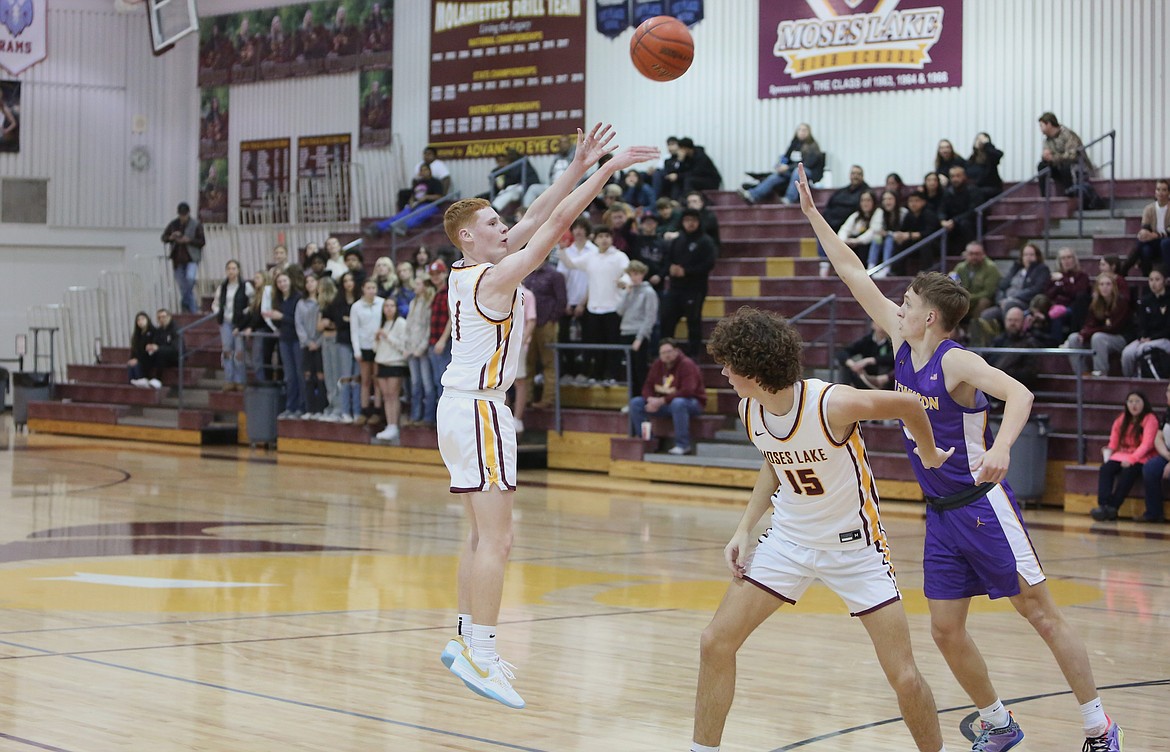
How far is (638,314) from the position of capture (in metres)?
16.1

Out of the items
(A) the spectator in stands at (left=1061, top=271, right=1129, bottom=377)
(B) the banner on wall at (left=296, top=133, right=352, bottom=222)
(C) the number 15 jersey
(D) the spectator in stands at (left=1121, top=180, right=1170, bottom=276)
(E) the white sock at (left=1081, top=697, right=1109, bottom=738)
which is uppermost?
(B) the banner on wall at (left=296, top=133, right=352, bottom=222)

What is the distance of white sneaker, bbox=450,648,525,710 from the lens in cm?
539

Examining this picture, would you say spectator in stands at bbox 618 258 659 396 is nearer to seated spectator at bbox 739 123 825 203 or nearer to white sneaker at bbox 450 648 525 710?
seated spectator at bbox 739 123 825 203

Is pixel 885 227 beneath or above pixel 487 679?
above

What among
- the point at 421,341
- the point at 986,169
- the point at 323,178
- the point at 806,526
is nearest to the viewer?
the point at 806,526

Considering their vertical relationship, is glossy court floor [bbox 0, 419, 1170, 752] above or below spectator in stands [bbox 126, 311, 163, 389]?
below

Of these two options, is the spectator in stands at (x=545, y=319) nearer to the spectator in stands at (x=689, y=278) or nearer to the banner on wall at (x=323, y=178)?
the spectator in stands at (x=689, y=278)

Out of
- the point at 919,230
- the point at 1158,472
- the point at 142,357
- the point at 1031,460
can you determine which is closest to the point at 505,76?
the point at 142,357

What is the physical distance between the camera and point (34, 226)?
91.9 ft

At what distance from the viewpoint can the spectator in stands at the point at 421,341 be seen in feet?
54.6

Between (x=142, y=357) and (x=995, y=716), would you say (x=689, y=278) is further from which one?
(x=995, y=716)

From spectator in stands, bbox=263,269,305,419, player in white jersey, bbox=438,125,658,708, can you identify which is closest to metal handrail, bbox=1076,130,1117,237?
spectator in stands, bbox=263,269,305,419

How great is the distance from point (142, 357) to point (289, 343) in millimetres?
4434

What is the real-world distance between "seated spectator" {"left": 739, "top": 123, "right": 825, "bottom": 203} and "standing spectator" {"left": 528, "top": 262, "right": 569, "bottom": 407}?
3.99 meters
